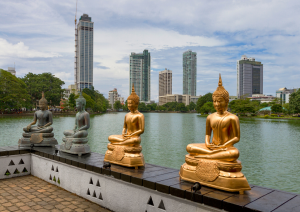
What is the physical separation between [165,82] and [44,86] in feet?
338

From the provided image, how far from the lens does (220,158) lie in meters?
3.54

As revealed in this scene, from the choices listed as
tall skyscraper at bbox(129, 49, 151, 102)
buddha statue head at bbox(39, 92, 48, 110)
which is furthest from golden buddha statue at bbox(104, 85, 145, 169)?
tall skyscraper at bbox(129, 49, 151, 102)

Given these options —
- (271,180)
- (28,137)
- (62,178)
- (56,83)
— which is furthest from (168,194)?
(56,83)

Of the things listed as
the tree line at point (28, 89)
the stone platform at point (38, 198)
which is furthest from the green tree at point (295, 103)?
the stone platform at point (38, 198)

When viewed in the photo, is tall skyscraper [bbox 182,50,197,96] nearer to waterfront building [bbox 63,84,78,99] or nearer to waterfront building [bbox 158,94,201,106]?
waterfront building [bbox 158,94,201,106]

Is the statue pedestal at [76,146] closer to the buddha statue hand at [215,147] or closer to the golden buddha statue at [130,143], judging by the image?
the golden buddha statue at [130,143]

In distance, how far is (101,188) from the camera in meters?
4.72

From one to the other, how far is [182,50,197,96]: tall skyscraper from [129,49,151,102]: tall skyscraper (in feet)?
112

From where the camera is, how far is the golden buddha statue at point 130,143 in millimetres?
4766

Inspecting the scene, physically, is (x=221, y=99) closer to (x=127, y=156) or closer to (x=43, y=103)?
(x=127, y=156)

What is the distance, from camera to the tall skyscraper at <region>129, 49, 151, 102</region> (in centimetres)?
10675

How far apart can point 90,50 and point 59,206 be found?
109623 millimetres

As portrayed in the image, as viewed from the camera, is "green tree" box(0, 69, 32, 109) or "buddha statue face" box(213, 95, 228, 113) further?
"green tree" box(0, 69, 32, 109)

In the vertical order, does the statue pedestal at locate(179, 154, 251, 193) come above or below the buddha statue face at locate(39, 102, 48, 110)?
below
